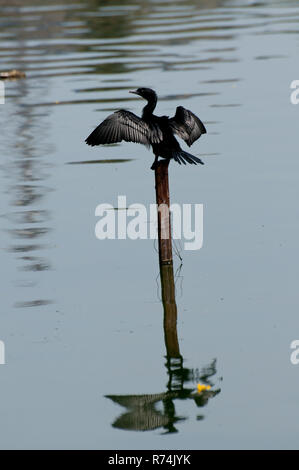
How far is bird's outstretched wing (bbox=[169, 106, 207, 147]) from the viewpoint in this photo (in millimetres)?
9960

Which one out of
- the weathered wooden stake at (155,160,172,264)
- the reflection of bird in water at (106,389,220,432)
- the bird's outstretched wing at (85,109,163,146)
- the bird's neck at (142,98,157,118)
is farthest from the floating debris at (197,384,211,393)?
the bird's neck at (142,98,157,118)

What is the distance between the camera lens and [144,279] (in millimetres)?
10070

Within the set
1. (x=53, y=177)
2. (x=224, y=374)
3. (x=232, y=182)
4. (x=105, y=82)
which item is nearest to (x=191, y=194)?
(x=232, y=182)

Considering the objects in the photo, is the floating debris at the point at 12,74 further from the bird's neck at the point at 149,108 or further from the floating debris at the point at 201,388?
the floating debris at the point at 201,388

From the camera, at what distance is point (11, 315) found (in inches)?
367

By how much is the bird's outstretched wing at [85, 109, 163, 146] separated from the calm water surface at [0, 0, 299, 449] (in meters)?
1.34

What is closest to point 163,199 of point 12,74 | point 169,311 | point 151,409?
point 169,311

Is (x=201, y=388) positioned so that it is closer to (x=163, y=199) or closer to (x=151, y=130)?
(x=163, y=199)

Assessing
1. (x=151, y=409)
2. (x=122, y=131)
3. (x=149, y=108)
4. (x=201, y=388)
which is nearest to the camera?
(x=151, y=409)

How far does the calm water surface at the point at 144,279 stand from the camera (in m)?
Result: 7.31

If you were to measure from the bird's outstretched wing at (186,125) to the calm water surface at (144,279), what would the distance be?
1.25 m

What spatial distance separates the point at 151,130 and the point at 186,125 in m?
0.52

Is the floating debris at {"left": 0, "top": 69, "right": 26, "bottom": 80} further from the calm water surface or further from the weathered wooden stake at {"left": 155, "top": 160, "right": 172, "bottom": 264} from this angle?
the weathered wooden stake at {"left": 155, "top": 160, "right": 172, "bottom": 264}
